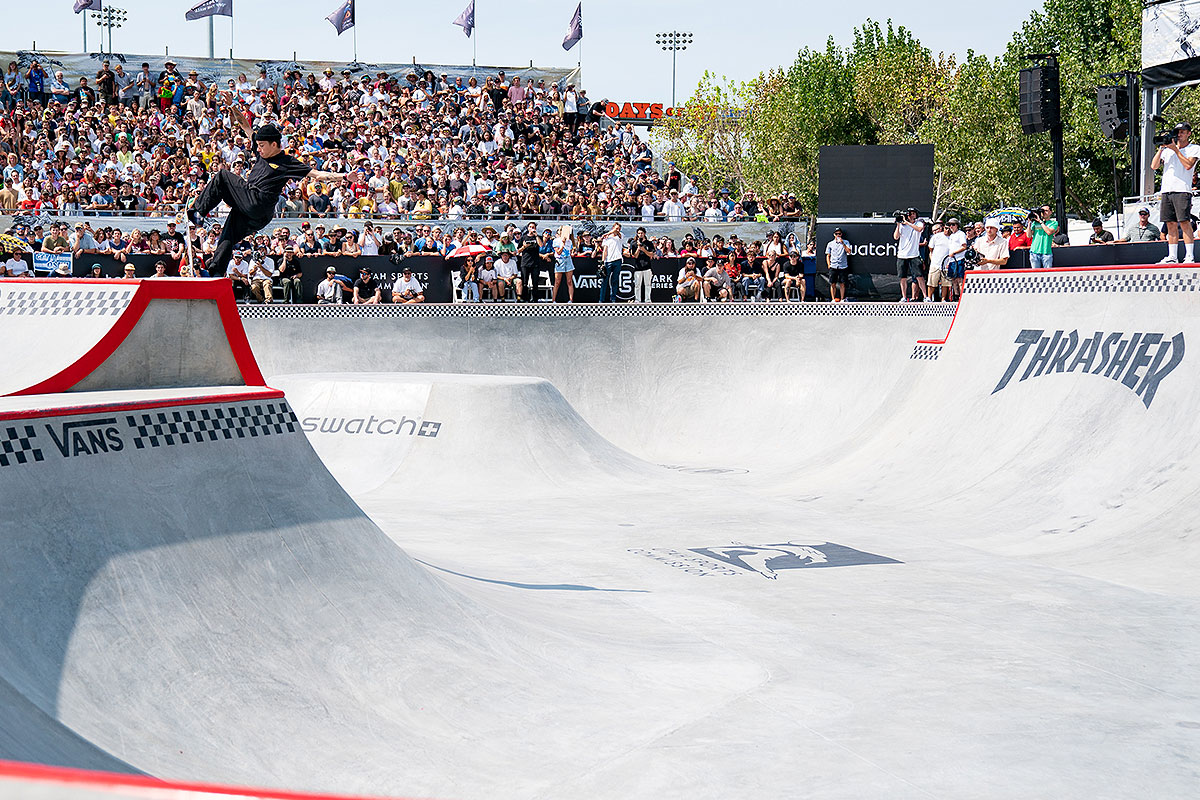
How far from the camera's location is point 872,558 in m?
8.90

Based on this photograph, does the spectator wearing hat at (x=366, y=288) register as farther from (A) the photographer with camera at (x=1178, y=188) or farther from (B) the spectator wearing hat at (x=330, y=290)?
(A) the photographer with camera at (x=1178, y=188)

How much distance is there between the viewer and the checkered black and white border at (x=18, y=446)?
436cm

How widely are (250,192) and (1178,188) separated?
9.86m

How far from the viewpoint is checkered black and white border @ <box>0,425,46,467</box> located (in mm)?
4363

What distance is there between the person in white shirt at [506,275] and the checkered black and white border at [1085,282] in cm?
848

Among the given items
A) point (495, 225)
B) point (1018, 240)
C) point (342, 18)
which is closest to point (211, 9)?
point (342, 18)

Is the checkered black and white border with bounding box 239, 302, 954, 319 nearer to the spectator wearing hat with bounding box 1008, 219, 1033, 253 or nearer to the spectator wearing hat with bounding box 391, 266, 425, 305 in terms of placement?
the spectator wearing hat with bounding box 391, 266, 425, 305

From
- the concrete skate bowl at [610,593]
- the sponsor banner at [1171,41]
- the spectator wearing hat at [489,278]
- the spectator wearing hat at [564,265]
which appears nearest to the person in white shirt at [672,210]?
the spectator wearing hat at [564,265]

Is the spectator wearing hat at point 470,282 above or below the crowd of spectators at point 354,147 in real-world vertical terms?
below

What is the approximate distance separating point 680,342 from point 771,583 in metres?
10.2

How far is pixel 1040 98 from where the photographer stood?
885 inches

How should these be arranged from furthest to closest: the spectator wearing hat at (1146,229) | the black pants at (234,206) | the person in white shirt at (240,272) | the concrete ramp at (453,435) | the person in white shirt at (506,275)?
the person in white shirt at (506,275)
the person in white shirt at (240,272)
the spectator wearing hat at (1146,229)
the concrete ramp at (453,435)
the black pants at (234,206)

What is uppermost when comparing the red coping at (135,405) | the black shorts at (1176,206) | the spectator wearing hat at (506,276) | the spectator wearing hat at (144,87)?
the spectator wearing hat at (144,87)

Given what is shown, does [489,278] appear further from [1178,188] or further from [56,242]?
[1178,188]
